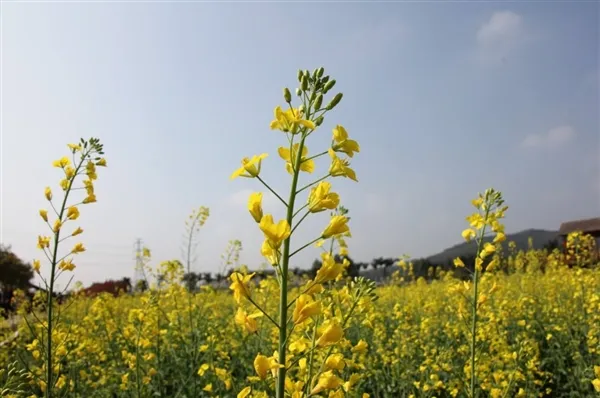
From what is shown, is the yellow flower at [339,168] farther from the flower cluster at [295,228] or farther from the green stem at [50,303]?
the green stem at [50,303]

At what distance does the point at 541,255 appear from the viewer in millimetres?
14344

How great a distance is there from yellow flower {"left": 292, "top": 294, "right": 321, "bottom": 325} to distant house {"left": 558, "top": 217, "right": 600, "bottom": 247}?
1888 centimetres

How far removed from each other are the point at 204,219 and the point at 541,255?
1153 centimetres

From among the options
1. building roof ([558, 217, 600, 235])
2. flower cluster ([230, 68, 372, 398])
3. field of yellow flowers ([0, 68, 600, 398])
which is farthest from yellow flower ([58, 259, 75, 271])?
building roof ([558, 217, 600, 235])

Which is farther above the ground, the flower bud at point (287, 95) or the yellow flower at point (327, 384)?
the flower bud at point (287, 95)

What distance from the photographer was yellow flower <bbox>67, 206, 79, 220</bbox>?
3.55m

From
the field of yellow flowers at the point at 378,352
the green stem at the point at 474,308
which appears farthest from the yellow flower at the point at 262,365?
the green stem at the point at 474,308

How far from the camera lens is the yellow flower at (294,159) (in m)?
→ 1.69

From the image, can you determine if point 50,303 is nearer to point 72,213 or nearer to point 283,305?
point 72,213

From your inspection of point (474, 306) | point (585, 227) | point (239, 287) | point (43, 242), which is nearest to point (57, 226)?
point (43, 242)

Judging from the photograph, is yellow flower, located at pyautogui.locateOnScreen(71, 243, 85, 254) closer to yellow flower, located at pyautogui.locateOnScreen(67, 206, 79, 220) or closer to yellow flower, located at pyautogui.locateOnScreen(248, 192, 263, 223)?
yellow flower, located at pyautogui.locateOnScreen(67, 206, 79, 220)

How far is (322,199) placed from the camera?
5.35ft

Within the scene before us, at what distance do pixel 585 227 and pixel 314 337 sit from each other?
67.0 feet

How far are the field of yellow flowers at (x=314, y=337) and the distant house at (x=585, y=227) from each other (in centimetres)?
952
